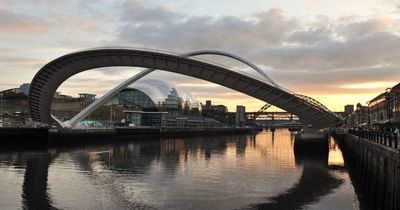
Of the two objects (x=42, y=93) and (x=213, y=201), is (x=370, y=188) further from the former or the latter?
(x=42, y=93)

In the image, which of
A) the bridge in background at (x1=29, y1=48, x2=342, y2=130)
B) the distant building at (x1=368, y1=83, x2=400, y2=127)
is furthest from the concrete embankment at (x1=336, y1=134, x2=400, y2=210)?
the distant building at (x1=368, y1=83, x2=400, y2=127)

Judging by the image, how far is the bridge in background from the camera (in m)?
50.0

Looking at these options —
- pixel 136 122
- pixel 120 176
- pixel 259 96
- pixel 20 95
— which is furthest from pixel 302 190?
pixel 20 95

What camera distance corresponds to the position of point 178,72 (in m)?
54.4

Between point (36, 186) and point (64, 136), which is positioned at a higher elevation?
point (64, 136)

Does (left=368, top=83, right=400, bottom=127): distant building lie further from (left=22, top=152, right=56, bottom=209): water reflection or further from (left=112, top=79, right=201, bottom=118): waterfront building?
(left=112, top=79, right=201, bottom=118): waterfront building

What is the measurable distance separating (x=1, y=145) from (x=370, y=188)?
1870 inches

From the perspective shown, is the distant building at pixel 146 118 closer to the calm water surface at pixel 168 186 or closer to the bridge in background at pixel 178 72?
the bridge in background at pixel 178 72

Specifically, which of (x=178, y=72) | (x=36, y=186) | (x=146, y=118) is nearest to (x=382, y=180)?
(x=36, y=186)

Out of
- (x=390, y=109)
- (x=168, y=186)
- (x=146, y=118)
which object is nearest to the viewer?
(x=168, y=186)

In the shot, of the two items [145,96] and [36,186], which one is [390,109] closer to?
[36,186]

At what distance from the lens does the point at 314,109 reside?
57.6 metres

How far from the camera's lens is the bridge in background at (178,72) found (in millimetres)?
49969

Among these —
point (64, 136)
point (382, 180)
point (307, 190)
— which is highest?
point (64, 136)
